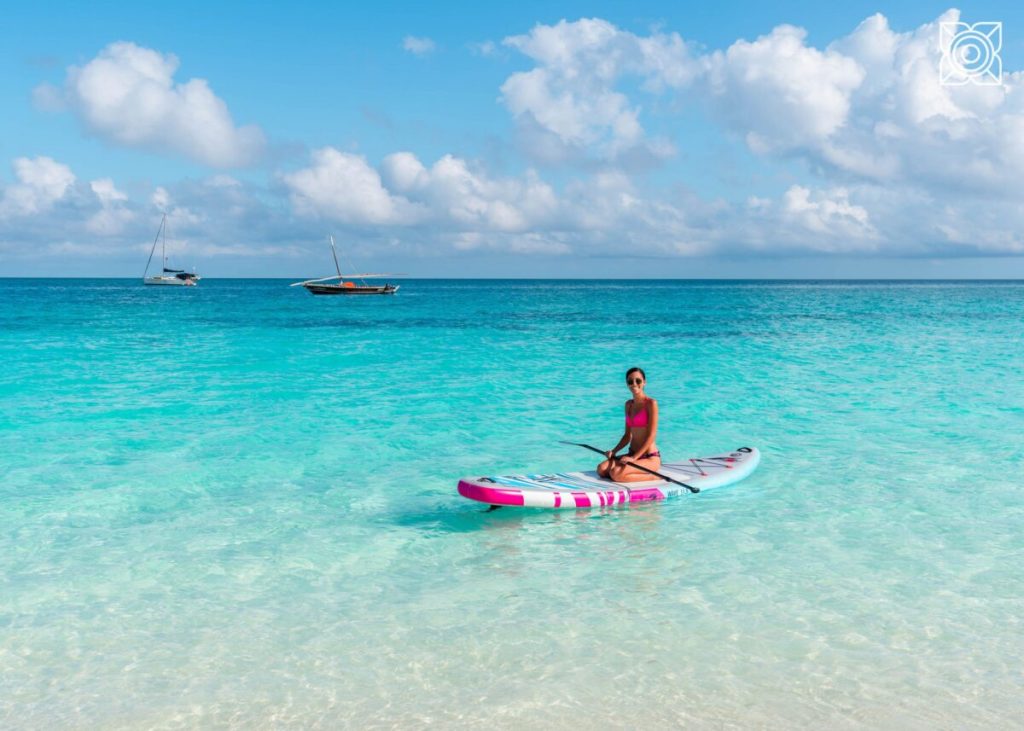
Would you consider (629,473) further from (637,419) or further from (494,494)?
(494,494)

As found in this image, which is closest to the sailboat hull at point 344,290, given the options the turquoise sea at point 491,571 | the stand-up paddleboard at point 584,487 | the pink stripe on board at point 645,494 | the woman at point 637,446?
the turquoise sea at point 491,571

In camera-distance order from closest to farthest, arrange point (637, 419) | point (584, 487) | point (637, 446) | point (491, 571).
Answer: point (491, 571)
point (584, 487)
point (637, 419)
point (637, 446)

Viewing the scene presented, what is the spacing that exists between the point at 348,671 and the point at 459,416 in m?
11.3

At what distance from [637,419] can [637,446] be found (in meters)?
0.42

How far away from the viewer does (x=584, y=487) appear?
9.92 m

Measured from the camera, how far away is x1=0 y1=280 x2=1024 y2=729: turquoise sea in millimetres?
5707

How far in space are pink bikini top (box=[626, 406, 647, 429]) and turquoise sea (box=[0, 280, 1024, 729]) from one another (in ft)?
3.52

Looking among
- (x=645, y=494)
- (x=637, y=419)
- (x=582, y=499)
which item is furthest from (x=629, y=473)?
(x=582, y=499)

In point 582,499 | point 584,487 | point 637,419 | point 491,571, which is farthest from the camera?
point 637,419

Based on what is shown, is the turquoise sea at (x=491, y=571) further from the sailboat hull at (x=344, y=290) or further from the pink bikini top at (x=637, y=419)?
the sailboat hull at (x=344, y=290)

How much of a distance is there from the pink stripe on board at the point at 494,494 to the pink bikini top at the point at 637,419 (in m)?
1.90

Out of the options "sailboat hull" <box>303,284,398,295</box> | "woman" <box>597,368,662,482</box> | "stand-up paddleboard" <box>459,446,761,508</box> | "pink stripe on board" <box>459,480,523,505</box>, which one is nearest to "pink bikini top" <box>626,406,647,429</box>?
"woman" <box>597,368,662,482</box>

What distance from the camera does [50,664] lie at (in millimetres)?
6188

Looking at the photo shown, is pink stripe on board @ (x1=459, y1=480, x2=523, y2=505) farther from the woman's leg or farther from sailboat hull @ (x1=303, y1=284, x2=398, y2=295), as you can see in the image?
sailboat hull @ (x1=303, y1=284, x2=398, y2=295)
